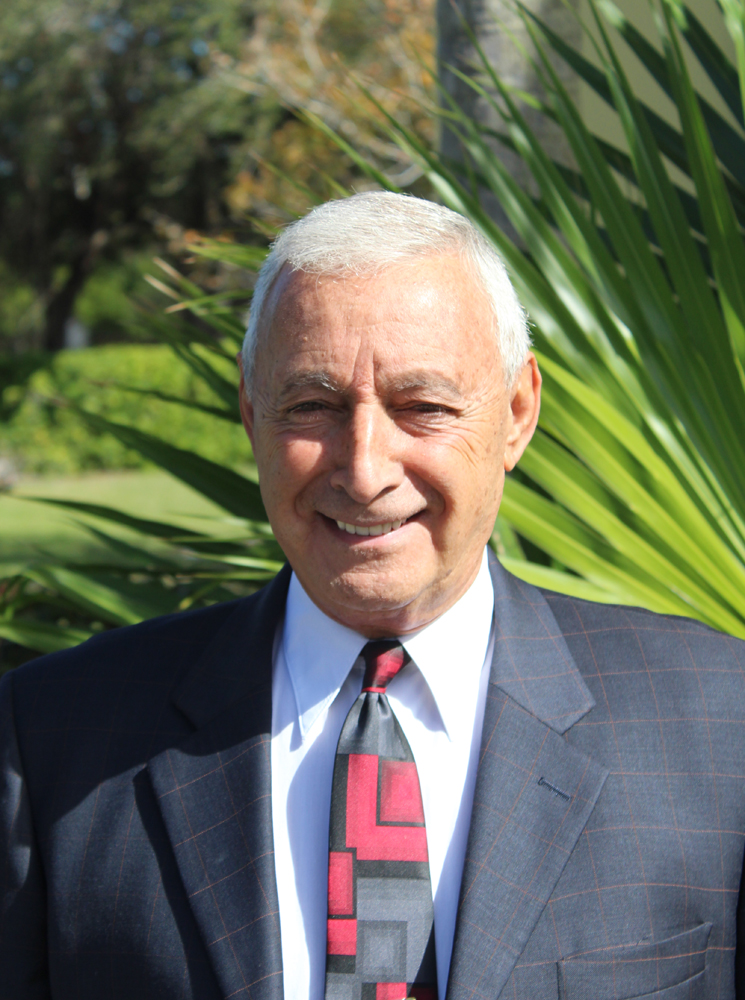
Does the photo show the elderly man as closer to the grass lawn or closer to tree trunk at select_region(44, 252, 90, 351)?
the grass lawn

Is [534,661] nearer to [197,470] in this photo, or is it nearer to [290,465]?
[290,465]

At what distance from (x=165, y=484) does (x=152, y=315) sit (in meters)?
12.3

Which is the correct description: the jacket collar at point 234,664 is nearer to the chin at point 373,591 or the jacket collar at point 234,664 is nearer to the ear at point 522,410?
the chin at point 373,591

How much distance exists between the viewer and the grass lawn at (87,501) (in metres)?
9.39

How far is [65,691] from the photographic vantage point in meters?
1.56

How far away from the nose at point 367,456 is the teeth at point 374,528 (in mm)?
48

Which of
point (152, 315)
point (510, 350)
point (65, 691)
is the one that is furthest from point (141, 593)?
point (510, 350)

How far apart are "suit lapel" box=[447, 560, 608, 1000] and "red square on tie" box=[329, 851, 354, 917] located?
158 mm

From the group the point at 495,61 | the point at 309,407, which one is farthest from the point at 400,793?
the point at 495,61

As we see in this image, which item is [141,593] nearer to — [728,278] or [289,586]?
[289,586]

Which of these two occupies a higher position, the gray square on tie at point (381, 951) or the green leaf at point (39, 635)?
the green leaf at point (39, 635)

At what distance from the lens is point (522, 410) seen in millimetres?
1636

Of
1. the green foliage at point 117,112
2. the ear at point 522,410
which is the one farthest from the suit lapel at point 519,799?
the green foliage at point 117,112

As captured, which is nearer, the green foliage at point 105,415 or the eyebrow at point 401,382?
the eyebrow at point 401,382
